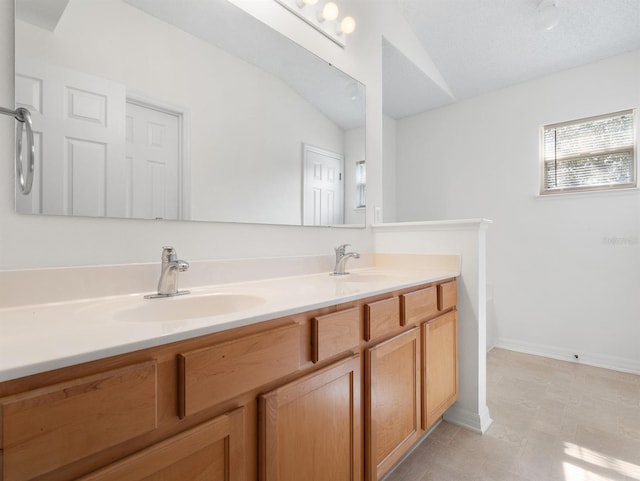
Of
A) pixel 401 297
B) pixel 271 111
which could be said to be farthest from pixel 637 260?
pixel 271 111

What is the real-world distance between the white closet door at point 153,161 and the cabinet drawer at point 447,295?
1252 millimetres

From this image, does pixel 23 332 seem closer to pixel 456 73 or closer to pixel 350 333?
pixel 350 333

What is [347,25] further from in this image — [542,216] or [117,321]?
[542,216]

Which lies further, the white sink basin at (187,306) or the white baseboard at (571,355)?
the white baseboard at (571,355)

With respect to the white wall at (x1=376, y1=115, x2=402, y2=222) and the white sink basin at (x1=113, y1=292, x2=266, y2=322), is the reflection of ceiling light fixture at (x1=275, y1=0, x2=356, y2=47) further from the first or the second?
the white wall at (x1=376, y1=115, x2=402, y2=222)

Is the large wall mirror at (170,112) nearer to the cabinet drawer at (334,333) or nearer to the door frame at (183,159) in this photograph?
the door frame at (183,159)

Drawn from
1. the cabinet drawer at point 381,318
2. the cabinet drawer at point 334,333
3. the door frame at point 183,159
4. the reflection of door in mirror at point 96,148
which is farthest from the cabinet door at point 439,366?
the reflection of door in mirror at point 96,148

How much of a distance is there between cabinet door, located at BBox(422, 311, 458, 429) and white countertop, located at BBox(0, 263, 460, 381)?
431mm

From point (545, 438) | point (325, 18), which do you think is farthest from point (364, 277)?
point (325, 18)

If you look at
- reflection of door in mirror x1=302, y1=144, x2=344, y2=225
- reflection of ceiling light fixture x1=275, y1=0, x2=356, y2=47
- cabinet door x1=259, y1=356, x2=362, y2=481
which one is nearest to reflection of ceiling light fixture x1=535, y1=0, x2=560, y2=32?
reflection of ceiling light fixture x1=275, y1=0, x2=356, y2=47

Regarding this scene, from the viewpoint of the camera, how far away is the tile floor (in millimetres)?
1465

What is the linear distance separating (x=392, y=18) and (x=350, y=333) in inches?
97.0

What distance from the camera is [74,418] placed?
0.52 metres

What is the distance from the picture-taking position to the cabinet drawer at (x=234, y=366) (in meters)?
0.66
